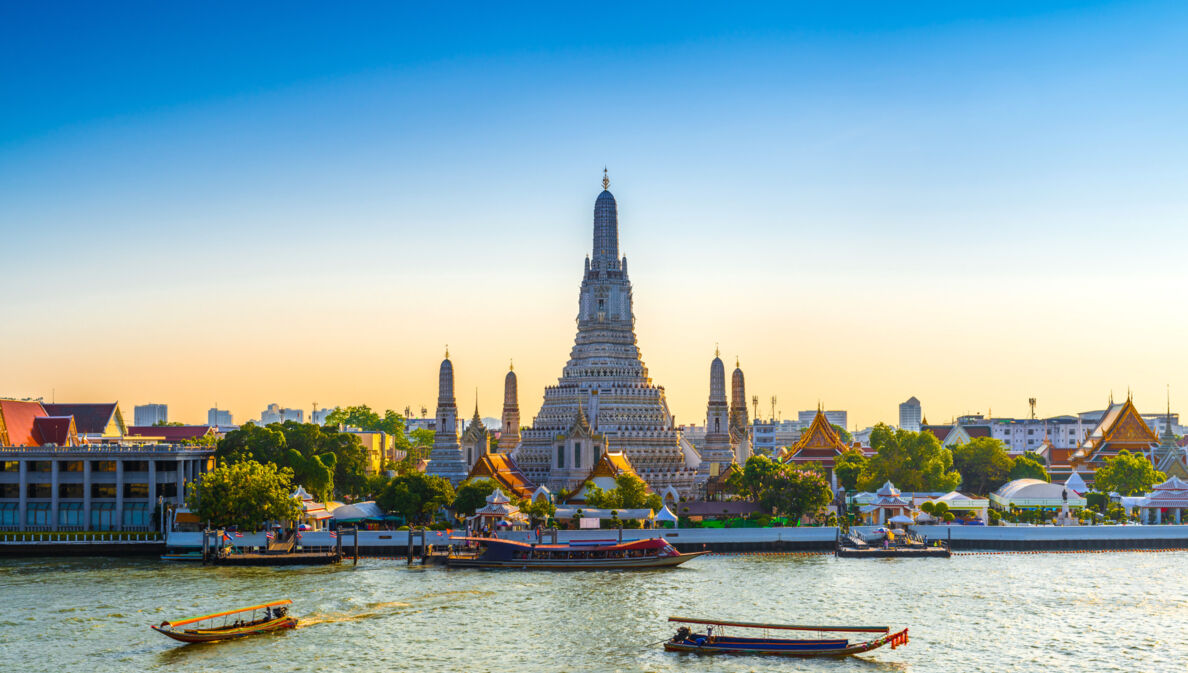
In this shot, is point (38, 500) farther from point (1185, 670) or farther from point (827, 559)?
point (1185, 670)

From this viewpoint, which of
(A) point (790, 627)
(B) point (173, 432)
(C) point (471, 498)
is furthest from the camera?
(B) point (173, 432)

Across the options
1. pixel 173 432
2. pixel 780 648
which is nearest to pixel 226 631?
pixel 780 648

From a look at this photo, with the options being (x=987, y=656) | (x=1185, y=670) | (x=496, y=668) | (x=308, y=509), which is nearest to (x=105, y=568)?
(x=308, y=509)

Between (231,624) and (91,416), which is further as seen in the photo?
(91,416)

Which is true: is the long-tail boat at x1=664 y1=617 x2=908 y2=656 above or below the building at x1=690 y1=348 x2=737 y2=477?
below

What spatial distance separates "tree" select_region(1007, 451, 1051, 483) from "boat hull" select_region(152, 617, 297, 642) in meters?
82.6

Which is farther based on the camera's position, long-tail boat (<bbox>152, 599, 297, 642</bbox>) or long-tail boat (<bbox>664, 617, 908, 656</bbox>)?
long-tail boat (<bbox>152, 599, 297, 642</bbox>)

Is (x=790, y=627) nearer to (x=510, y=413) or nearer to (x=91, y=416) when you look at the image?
(x=510, y=413)

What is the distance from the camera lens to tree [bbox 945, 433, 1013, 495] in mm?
117312

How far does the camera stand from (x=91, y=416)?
399 ft

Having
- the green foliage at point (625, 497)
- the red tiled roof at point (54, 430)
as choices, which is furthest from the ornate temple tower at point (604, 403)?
the red tiled roof at point (54, 430)

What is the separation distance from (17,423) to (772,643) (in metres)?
76.9

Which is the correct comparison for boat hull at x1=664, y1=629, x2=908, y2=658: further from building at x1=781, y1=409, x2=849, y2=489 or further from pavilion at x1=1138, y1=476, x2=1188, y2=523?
building at x1=781, y1=409, x2=849, y2=489

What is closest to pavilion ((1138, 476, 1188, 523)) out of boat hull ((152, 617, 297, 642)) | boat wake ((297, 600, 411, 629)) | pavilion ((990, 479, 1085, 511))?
pavilion ((990, 479, 1085, 511))
